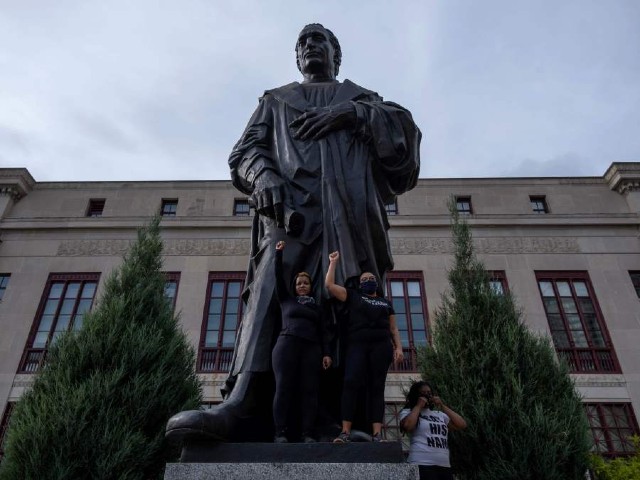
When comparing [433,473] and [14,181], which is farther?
[14,181]

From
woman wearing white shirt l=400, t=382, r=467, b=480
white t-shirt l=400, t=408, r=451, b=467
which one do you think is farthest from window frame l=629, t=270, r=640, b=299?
white t-shirt l=400, t=408, r=451, b=467

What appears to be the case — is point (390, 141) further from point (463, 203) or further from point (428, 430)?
point (463, 203)

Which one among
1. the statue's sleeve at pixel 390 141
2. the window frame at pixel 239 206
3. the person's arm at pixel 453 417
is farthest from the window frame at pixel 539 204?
the statue's sleeve at pixel 390 141

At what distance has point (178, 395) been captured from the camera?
10875mm

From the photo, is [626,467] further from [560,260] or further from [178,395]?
[560,260]

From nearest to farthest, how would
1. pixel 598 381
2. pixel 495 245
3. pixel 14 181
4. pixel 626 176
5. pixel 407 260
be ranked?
pixel 598 381
pixel 407 260
pixel 495 245
pixel 626 176
pixel 14 181

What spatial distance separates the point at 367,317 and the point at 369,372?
300 millimetres

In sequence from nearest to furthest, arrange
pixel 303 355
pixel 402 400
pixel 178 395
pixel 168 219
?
pixel 303 355
pixel 178 395
pixel 402 400
pixel 168 219

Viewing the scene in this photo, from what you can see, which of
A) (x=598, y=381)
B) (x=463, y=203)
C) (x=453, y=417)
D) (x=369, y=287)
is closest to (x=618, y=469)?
(x=453, y=417)

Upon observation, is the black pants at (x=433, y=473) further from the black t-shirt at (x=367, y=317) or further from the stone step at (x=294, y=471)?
the stone step at (x=294, y=471)

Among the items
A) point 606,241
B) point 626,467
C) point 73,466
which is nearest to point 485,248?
point 606,241

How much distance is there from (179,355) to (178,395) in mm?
1077

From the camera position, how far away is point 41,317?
61.8 ft

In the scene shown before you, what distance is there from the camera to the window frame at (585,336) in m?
17.5
